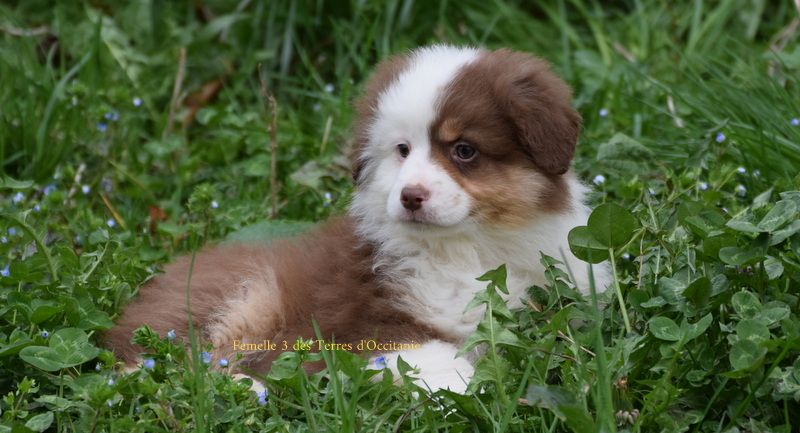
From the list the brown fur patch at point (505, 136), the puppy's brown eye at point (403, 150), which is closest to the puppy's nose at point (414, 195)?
the brown fur patch at point (505, 136)

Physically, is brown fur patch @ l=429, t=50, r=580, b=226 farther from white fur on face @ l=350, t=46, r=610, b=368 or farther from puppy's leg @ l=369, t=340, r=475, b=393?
puppy's leg @ l=369, t=340, r=475, b=393

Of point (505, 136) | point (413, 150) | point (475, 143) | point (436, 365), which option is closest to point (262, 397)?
point (436, 365)

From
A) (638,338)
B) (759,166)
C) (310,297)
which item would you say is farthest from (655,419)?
(759,166)

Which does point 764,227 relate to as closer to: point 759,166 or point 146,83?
point 759,166

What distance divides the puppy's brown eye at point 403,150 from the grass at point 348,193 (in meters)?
0.72

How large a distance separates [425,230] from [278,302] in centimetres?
75

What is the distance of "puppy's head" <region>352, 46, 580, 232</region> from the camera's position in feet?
13.1

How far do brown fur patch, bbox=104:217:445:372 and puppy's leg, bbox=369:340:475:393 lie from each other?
0.10m

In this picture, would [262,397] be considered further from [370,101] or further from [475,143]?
[370,101]

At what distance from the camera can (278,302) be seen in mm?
4375

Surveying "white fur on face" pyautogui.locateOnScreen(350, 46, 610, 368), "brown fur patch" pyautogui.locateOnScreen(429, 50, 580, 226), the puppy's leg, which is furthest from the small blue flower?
"brown fur patch" pyautogui.locateOnScreen(429, 50, 580, 226)

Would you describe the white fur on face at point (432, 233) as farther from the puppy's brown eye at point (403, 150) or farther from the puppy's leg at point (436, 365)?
the puppy's leg at point (436, 365)

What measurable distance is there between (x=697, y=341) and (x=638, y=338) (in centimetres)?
20

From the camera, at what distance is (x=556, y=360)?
11.9 feet
